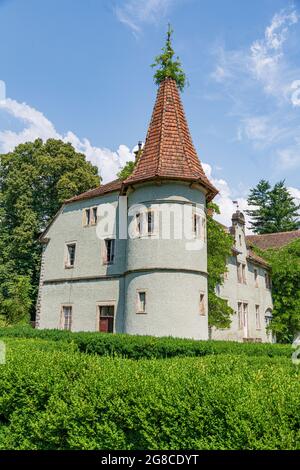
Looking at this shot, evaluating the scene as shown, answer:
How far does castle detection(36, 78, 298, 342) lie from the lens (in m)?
18.3

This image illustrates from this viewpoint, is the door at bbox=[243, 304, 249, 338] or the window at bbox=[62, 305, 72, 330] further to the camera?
the door at bbox=[243, 304, 249, 338]

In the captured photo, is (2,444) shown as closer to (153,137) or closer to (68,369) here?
(68,369)

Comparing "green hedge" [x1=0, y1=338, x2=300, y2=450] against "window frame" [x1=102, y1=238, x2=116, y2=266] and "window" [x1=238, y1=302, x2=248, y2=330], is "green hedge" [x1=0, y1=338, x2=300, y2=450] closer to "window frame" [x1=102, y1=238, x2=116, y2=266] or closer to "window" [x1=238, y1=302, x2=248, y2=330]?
"window frame" [x1=102, y1=238, x2=116, y2=266]

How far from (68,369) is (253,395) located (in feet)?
10.1

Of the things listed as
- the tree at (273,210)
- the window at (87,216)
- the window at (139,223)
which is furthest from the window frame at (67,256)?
the tree at (273,210)

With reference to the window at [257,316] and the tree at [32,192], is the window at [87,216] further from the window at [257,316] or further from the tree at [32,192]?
the window at [257,316]

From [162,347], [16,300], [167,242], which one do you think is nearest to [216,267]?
[167,242]

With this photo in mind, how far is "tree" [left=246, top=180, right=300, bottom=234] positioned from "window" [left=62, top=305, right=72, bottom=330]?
41.9m

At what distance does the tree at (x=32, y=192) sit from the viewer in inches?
1359

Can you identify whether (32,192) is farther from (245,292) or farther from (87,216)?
(245,292)

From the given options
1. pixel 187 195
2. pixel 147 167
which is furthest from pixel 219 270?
pixel 147 167

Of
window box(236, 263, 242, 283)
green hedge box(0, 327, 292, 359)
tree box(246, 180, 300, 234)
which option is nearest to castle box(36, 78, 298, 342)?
window box(236, 263, 242, 283)

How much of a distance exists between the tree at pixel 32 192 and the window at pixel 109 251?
13.1 m

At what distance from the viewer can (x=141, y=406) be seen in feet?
16.1
